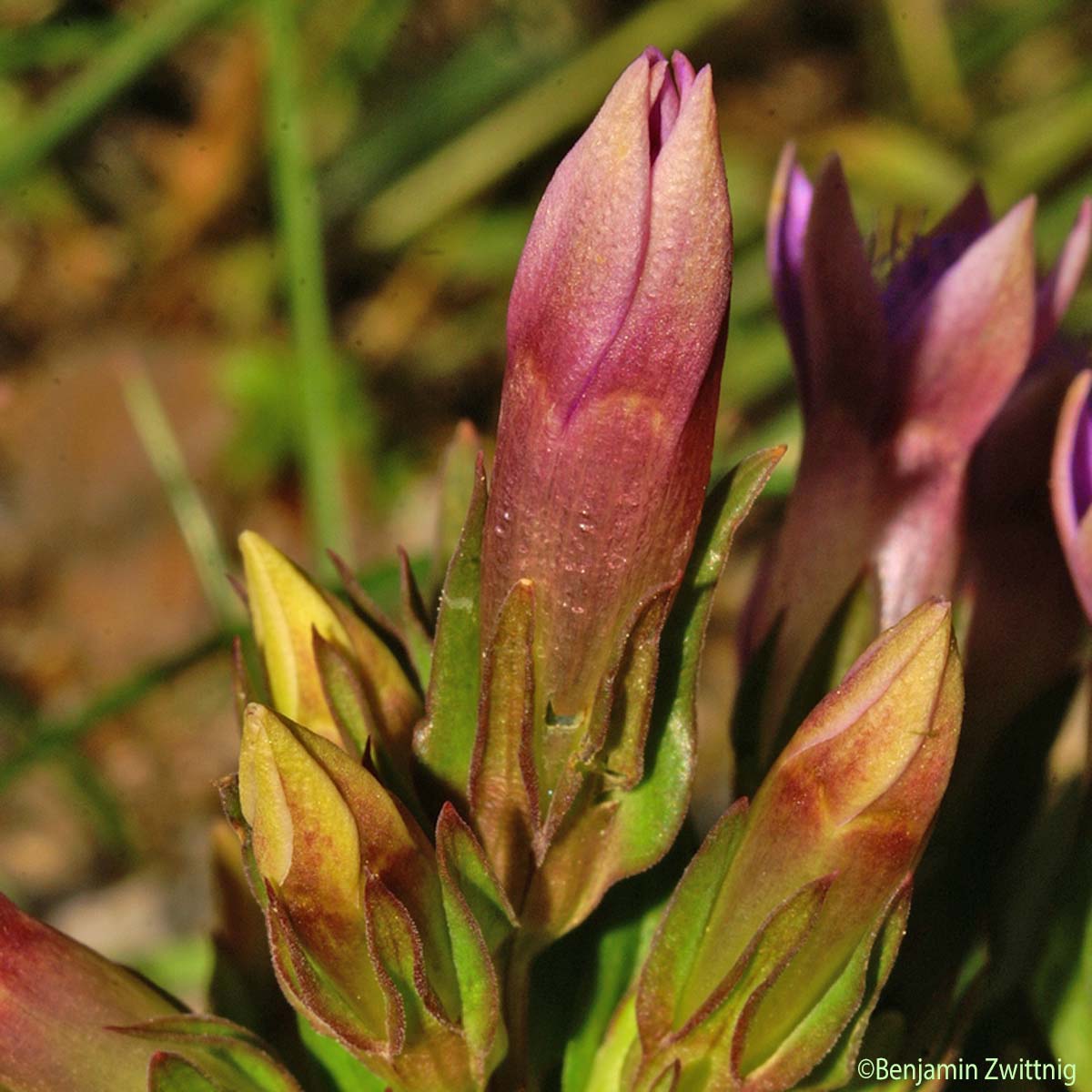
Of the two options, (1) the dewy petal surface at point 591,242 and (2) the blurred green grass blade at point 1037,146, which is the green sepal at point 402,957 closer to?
(1) the dewy petal surface at point 591,242

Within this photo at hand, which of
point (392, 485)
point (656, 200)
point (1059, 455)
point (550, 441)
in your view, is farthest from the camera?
point (392, 485)

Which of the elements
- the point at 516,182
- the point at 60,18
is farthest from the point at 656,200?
the point at 516,182

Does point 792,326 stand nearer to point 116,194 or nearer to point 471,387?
point 471,387

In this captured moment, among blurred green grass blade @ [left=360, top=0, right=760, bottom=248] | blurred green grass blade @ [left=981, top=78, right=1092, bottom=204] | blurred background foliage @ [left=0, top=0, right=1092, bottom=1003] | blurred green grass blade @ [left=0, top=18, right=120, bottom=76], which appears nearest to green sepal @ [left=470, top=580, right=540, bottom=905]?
blurred green grass blade @ [left=0, top=18, right=120, bottom=76]

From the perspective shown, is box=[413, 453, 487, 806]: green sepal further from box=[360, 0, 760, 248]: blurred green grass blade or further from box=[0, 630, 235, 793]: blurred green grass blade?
box=[360, 0, 760, 248]: blurred green grass blade

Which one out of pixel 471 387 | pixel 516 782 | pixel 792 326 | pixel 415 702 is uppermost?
pixel 471 387

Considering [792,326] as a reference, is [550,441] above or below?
below

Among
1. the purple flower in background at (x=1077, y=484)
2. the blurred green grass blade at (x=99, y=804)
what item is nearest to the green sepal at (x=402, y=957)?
the purple flower in background at (x=1077, y=484)
